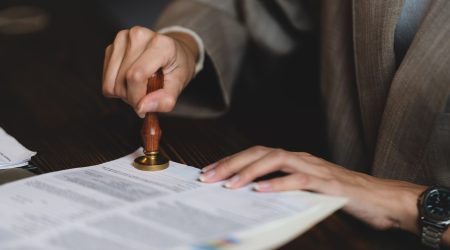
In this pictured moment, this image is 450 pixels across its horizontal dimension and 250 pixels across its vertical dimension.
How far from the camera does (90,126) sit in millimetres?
932

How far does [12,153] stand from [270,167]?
12.9 inches

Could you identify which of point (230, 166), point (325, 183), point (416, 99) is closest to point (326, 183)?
point (325, 183)

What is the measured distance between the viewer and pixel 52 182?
2.12 ft

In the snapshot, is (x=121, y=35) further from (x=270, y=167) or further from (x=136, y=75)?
(x=270, y=167)

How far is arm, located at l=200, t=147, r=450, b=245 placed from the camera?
0.63 meters

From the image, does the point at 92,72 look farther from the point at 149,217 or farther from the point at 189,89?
the point at 149,217

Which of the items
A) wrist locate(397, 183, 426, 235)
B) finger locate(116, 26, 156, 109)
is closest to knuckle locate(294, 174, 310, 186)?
wrist locate(397, 183, 426, 235)

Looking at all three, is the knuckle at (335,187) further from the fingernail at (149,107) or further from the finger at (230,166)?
the fingernail at (149,107)

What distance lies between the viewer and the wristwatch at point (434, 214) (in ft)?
2.09

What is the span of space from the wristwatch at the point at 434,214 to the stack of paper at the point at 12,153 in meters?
0.47

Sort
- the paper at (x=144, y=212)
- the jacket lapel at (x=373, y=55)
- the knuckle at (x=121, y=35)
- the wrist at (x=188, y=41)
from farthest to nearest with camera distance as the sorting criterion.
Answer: the wrist at (x=188, y=41)
the jacket lapel at (x=373, y=55)
the knuckle at (x=121, y=35)
the paper at (x=144, y=212)

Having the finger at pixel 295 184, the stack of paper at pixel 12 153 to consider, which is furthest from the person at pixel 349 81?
the stack of paper at pixel 12 153

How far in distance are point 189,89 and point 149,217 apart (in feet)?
1.94

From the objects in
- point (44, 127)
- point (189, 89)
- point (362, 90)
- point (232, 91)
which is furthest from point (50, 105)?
point (362, 90)
